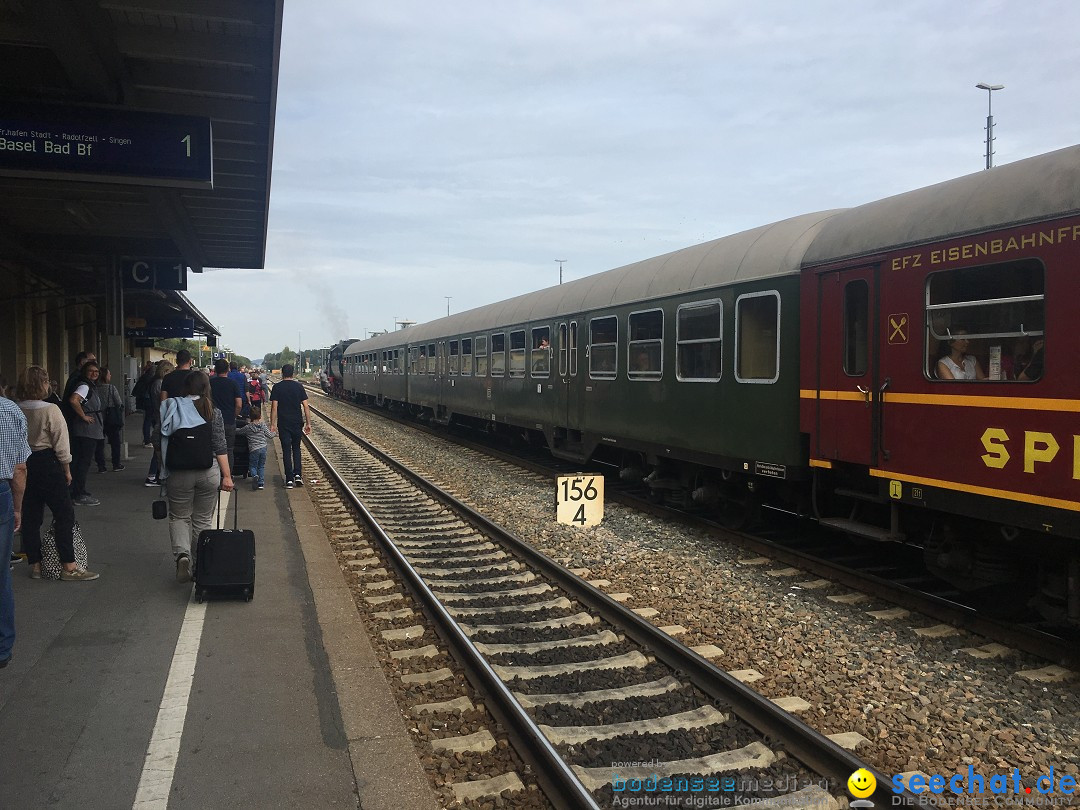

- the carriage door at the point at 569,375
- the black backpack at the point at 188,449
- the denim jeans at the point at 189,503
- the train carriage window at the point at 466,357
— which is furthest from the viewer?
the train carriage window at the point at 466,357

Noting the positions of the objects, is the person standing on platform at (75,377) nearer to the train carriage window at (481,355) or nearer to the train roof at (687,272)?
the train roof at (687,272)

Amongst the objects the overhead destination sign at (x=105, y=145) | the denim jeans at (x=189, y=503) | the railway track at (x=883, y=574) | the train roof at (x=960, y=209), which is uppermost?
the overhead destination sign at (x=105, y=145)

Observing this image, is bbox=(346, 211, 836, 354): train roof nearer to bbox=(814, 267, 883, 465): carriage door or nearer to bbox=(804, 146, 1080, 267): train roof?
bbox=(804, 146, 1080, 267): train roof

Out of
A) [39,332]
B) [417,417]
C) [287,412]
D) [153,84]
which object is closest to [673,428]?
[287,412]

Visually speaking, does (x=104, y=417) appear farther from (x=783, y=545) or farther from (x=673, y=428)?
(x=783, y=545)

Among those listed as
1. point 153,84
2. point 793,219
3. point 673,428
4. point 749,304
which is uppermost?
point 153,84

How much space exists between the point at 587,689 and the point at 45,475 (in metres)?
4.71

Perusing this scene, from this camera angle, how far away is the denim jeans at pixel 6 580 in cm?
460

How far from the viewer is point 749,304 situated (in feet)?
26.1

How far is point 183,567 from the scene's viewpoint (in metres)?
6.41

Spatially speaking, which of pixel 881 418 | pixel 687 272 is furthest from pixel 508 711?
pixel 687 272

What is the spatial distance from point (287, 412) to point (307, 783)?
9312 mm

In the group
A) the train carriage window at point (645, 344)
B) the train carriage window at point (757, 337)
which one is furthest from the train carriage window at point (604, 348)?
the train carriage window at point (757, 337)

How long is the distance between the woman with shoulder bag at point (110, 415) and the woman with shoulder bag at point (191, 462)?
20.6 feet
